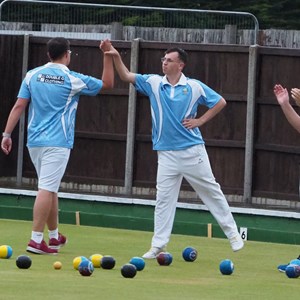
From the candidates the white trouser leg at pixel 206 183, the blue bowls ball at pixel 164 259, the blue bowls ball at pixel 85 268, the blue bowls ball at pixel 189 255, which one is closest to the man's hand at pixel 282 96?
the white trouser leg at pixel 206 183

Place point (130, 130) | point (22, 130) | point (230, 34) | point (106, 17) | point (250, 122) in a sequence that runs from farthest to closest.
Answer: point (106, 17) < point (22, 130) < point (230, 34) < point (130, 130) < point (250, 122)

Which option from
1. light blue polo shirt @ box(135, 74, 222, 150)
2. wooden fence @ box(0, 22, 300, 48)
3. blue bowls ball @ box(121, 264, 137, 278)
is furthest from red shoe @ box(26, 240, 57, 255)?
wooden fence @ box(0, 22, 300, 48)

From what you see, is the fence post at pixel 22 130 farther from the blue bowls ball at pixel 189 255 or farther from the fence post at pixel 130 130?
the blue bowls ball at pixel 189 255

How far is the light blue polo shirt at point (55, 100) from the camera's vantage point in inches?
509

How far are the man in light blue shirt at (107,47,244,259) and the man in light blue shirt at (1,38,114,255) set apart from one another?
42 centimetres

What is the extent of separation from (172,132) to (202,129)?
14.5 feet

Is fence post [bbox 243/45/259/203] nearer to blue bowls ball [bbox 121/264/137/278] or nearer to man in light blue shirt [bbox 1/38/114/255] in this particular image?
man in light blue shirt [bbox 1/38/114/255]

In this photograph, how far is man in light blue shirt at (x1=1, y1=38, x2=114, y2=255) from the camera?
12.9 m

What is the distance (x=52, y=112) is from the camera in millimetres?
12953

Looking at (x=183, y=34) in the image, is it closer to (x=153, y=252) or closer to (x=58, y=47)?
(x=58, y=47)

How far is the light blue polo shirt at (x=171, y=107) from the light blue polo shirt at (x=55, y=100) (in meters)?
0.53

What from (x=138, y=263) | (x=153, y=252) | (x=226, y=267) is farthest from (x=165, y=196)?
(x=226, y=267)

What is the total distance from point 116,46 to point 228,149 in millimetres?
1978

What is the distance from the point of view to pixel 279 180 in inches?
665
